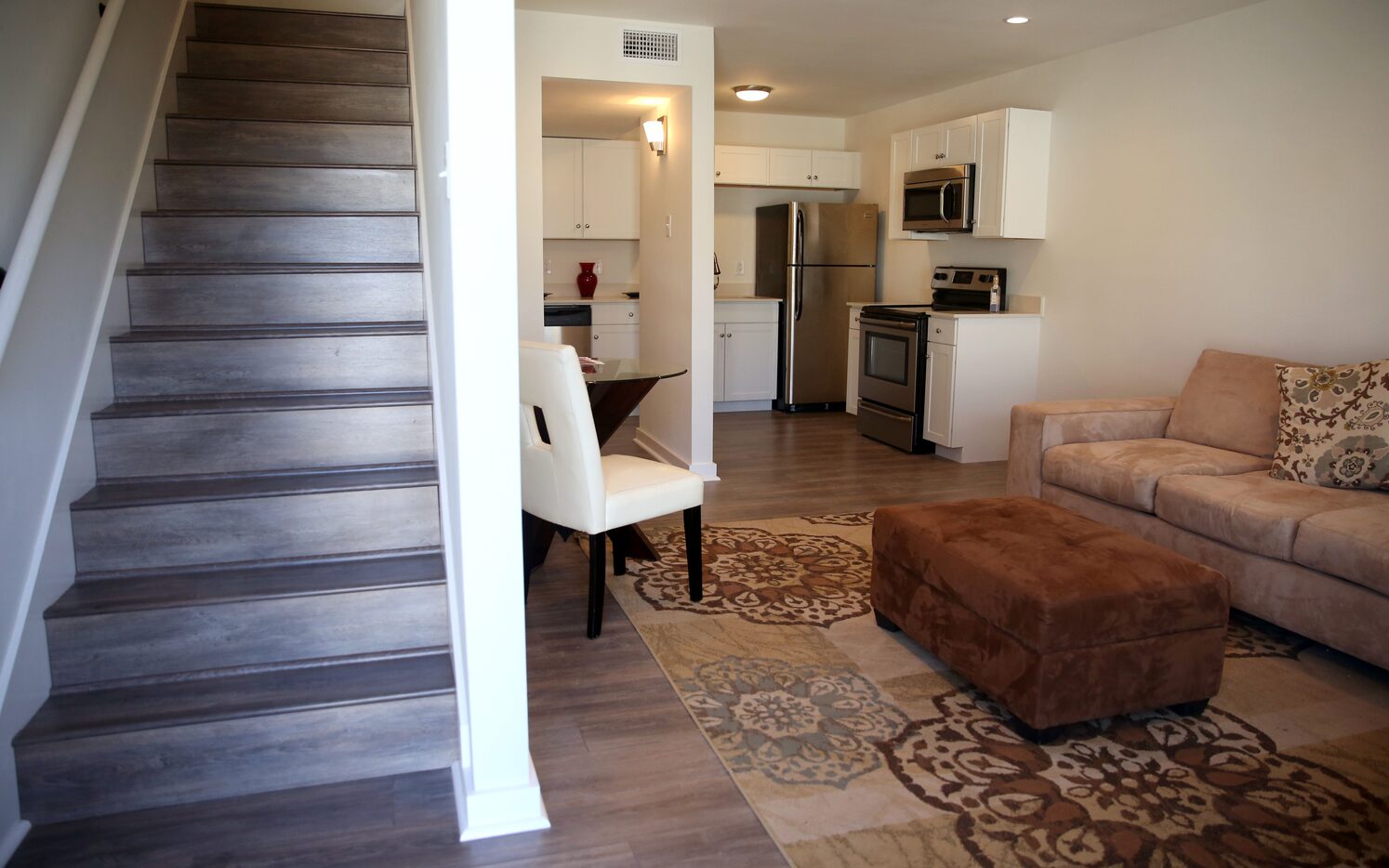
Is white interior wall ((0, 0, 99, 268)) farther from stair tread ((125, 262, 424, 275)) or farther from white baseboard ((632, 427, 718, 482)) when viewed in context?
white baseboard ((632, 427, 718, 482))

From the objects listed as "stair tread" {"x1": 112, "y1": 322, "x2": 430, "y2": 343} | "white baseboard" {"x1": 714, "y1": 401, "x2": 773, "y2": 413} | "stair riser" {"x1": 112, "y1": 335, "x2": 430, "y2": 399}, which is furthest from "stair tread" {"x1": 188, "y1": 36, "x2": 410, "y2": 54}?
"white baseboard" {"x1": 714, "y1": 401, "x2": 773, "y2": 413}

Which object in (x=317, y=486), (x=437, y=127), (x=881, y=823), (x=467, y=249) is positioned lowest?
(x=881, y=823)

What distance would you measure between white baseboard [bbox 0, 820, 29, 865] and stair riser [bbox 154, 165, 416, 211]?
2045mm

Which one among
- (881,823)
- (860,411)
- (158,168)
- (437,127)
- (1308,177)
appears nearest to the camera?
(881,823)

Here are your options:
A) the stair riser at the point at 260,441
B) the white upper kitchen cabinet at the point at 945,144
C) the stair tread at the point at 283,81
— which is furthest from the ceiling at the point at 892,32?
the stair riser at the point at 260,441

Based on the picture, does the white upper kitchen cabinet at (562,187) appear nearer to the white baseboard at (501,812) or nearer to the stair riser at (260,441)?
the stair riser at (260,441)

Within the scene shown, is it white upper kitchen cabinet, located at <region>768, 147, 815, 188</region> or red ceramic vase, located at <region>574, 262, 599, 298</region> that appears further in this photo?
red ceramic vase, located at <region>574, 262, 599, 298</region>

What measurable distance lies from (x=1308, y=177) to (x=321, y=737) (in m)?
4.25

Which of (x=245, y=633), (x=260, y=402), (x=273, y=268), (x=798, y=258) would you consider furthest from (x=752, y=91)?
(x=245, y=633)

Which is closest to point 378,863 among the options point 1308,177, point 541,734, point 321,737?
point 321,737

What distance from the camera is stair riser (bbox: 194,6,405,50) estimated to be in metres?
A: 4.02

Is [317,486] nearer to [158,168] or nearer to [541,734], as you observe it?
[541,734]

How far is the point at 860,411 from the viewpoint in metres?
6.63

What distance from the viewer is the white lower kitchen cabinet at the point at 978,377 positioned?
18.7 ft
